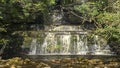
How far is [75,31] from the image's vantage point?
1318cm

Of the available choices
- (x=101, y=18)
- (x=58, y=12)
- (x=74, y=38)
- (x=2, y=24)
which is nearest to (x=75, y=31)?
(x=74, y=38)

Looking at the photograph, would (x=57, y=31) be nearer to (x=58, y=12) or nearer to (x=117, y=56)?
(x=58, y=12)

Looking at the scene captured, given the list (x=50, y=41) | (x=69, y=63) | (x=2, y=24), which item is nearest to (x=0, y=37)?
(x=2, y=24)

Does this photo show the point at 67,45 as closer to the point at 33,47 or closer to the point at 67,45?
the point at 67,45

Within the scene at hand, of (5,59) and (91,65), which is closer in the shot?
(91,65)

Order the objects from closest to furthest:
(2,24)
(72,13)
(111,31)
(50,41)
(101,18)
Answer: (111,31)
(101,18)
(2,24)
(50,41)
(72,13)

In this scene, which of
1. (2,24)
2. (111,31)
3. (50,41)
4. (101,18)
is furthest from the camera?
(50,41)

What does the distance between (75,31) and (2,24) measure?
328cm

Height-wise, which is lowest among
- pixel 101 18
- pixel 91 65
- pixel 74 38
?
pixel 91 65

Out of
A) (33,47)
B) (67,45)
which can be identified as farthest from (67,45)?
(33,47)

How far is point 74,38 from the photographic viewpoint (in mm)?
12805

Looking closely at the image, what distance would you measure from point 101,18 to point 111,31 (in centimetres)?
87

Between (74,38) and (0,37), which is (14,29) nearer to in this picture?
(0,37)

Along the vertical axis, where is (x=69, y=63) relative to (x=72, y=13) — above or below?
below
